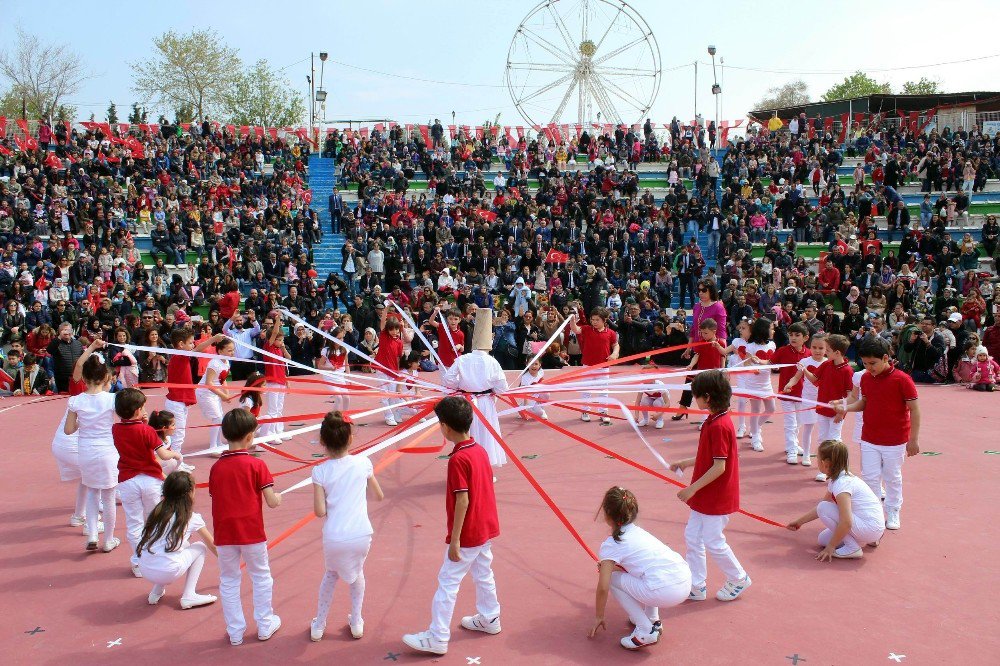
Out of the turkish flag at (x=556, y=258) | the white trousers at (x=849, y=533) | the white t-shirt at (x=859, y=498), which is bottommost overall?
the white trousers at (x=849, y=533)

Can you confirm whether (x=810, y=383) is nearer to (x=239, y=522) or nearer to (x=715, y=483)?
(x=715, y=483)

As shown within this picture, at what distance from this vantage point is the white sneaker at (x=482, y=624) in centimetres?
465

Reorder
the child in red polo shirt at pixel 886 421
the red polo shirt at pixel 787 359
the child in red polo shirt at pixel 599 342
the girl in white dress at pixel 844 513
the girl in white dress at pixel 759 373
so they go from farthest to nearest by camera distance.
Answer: the child in red polo shirt at pixel 599 342, the girl in white dress at pixel 759 373, the red polo shirt at pixel 787 359, the child in red polo shirt at pixel 886 421, the girl in white dress at pixel 844 513

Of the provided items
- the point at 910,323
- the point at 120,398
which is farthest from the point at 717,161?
the point at 120,398

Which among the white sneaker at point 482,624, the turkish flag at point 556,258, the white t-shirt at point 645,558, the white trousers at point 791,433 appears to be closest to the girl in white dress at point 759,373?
the white trousers at point 791,433

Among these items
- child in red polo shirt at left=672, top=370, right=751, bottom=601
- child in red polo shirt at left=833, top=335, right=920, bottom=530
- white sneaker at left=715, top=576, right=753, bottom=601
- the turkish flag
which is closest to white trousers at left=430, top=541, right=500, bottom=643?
child in red polo shirt at left=672, top=370, right=751, bottom=601

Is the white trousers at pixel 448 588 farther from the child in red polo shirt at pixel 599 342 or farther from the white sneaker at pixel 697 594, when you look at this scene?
the child in red polo shirt at pixel 599 342

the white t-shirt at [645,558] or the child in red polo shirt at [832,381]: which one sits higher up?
the child in red polo shirt at [832,381]

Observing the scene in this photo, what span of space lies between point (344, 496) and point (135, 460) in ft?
5.85

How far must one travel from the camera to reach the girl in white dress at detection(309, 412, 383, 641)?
174 inches

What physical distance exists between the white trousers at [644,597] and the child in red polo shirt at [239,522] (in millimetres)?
1872

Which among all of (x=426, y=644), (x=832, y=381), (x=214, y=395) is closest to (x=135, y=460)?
(x=426, y=644)

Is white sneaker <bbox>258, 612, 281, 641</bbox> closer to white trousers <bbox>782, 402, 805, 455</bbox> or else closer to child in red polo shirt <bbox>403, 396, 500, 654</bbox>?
child in red polo shirt <bbox>403, 396, 500, 654</bbox>

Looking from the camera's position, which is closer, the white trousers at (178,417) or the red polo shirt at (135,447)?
the red polo shirt at (135,447)
